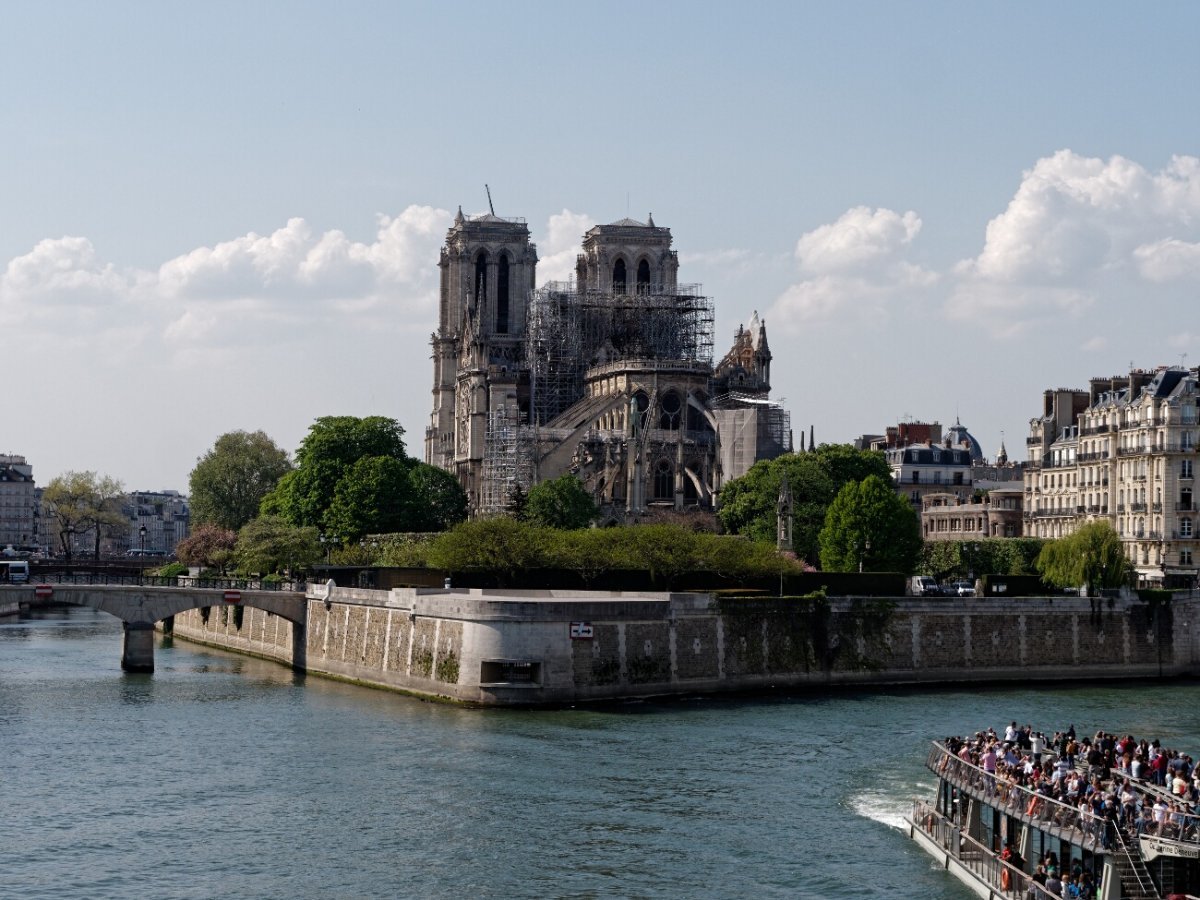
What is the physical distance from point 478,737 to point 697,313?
8381 centimetres

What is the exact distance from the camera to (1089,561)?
7238 centimetres

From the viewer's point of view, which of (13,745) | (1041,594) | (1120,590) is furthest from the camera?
(1041,594)

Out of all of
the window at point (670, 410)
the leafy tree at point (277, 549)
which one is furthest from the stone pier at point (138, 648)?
the window at point (670, 410)

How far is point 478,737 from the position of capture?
48750 millimetres

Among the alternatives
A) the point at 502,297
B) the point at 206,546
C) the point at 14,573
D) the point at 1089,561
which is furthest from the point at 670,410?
the point at 1089,561

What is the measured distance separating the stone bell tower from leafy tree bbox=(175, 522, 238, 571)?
19543 mm

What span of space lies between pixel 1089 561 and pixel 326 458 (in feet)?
145

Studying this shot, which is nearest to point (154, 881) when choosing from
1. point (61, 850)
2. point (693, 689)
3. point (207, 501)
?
point (61, 850)

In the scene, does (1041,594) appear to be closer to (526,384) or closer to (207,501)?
(526,384)

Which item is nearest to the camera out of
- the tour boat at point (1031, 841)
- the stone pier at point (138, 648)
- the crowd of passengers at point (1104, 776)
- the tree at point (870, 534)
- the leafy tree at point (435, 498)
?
the tour boat at point (1031, 841)

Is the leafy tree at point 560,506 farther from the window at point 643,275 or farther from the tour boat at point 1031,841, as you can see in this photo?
the tour boat at point 1031,841

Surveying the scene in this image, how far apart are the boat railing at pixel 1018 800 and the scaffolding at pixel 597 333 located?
292ft

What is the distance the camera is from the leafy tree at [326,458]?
99.4 meters

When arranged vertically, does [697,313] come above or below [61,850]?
above
